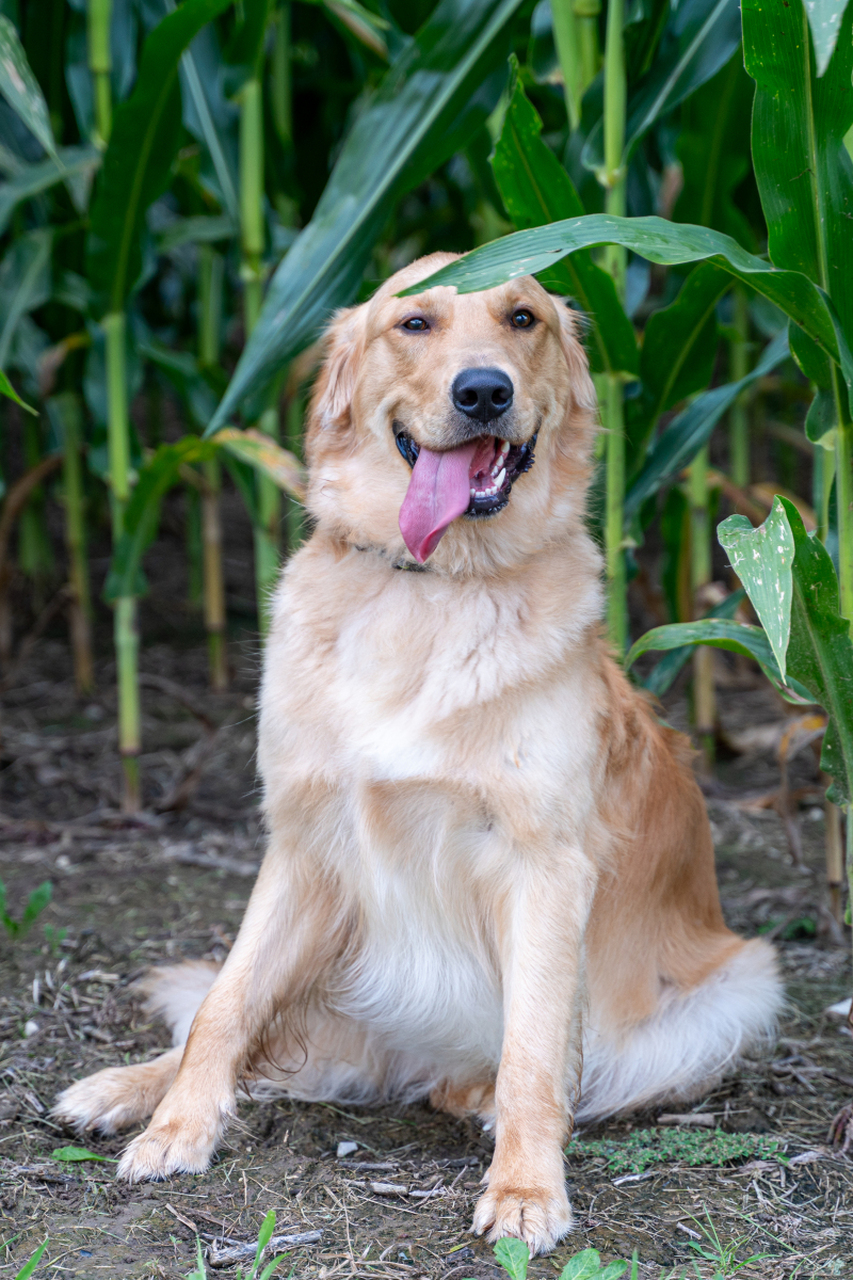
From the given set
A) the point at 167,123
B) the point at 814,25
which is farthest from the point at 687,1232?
the point at 167,123

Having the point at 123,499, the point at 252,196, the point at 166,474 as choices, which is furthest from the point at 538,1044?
Result: the point at 252,196

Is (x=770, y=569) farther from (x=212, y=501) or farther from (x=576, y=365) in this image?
(x=212, y=501)

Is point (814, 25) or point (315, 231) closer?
point (814, 25)

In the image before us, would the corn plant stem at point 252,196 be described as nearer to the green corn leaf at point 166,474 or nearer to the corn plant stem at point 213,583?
the green corn leaf at point 166,474

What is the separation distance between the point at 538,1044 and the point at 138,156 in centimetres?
254

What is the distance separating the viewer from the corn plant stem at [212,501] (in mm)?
4844

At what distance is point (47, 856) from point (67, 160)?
82.7 inches

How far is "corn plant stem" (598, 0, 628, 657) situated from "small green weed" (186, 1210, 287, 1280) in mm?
1507

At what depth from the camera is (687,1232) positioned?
1.89m

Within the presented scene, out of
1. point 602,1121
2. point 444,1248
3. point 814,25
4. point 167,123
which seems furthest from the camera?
point 167,123

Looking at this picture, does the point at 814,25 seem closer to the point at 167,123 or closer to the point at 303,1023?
the point at 303,1023

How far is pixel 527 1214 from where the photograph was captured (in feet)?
6.01

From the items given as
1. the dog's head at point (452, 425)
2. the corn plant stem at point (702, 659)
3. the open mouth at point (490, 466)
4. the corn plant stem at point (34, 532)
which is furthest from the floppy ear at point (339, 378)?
the corn plant stem at point (34, 532)

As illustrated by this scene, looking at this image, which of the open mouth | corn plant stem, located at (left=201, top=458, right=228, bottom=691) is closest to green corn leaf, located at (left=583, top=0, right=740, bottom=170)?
the open mouth
